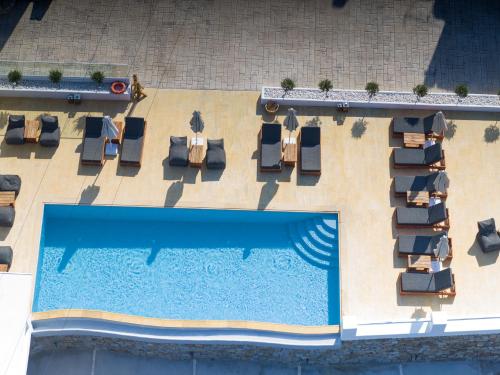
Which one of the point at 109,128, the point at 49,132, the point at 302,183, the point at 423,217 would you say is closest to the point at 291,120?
the point at 302,183

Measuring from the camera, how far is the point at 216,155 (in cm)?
2136

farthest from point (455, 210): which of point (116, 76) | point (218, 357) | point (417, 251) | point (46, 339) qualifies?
point (46, 339)

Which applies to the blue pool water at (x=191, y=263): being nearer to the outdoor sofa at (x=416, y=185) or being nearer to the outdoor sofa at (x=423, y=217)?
the outdoor sofa at (x=423, y=217)

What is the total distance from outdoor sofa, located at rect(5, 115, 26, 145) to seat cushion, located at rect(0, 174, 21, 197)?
1.27m

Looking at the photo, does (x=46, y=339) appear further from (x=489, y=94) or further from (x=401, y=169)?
(x=489, y=94)

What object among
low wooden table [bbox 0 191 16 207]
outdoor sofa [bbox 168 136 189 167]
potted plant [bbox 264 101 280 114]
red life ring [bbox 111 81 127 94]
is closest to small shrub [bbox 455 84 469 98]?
potted plant [bbox 264 101 280 114]

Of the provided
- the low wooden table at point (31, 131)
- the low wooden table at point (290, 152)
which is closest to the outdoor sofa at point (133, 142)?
the low wooden table at point (31, 131)

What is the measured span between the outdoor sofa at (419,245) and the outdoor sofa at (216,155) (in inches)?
251

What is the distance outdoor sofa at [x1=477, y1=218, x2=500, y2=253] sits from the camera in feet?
66.8

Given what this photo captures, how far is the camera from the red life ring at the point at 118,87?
2219 cm

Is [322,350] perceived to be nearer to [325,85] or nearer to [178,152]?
[178,152]

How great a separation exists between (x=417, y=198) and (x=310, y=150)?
3888 millimetres

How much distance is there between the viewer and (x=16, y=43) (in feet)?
77.3

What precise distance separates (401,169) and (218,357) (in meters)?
8.77
